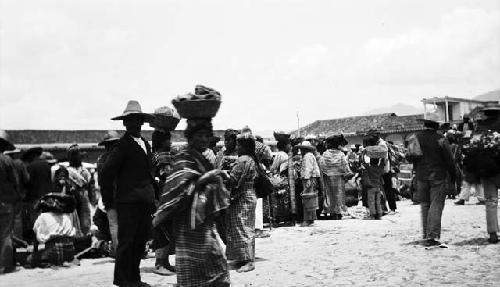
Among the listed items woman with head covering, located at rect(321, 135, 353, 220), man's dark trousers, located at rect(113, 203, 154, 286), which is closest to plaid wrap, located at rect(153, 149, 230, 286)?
man's dark trousers, located at rect(113, 203, 154, 286)

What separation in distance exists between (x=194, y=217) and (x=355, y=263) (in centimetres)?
373

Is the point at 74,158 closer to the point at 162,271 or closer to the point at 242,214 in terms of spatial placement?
the point at 162,271

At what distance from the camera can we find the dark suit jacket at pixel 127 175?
20.0ft

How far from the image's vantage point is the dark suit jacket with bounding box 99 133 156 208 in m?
6.11

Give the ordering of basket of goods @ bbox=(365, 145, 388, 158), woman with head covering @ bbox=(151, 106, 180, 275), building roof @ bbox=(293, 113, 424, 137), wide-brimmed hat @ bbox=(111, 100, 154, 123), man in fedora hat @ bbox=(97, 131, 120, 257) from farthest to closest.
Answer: building roof @ bbox=(293, 113, 424, 137) → basket of goods @ bbox=(365, 145, 388, 158) → woman with head covering @ bbox=(151, 106, 180, 275) → wide-brimmed hat @ bbox=(111, 100, 154, 123) → man in fedora hat @ bbox=(97, 131, 120, 257)

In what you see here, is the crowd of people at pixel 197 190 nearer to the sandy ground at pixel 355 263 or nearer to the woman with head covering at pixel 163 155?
the woman with head covering at pixel 163 155

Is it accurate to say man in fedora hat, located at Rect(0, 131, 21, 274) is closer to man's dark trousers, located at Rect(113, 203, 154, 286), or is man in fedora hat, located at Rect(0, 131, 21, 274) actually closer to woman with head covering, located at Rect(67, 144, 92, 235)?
woman with head covering, located at Rect(67, 144, 92, 235)

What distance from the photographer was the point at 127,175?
6.18 m

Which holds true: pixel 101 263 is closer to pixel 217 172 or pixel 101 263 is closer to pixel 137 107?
pixel 137 107

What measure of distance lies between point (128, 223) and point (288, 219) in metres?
6.98

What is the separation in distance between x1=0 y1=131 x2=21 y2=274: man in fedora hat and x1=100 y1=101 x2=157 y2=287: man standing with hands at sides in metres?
2.77

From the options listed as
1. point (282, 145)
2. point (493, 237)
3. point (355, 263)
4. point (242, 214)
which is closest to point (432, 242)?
point (493, 237)

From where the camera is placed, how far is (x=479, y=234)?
9.09 m

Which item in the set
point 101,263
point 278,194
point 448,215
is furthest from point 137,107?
point 448,215
